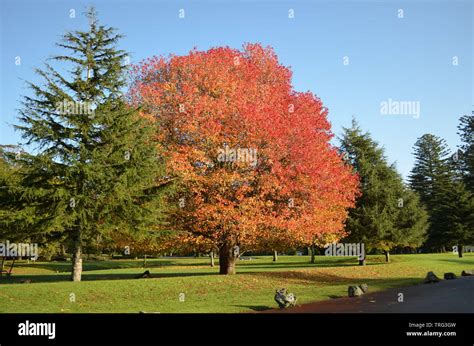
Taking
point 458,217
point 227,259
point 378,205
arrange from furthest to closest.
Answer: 1. point 458,217
2. point 378,205
3. point 227,259

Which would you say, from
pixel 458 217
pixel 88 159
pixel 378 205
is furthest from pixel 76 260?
pixel 458 217

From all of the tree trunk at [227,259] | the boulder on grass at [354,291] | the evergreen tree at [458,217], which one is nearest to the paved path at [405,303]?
the boulder on grass at [354,291]

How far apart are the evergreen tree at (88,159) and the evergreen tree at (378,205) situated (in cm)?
2315

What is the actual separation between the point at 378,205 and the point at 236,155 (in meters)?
21.6

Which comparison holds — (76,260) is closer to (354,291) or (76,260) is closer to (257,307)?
(257,307)

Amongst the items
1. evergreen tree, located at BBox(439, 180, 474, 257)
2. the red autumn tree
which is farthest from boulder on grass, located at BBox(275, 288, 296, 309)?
evergreen tree, located at BBox(439, 180, 474, 257)

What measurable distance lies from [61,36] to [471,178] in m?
75.3

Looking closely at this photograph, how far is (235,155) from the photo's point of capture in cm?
2447

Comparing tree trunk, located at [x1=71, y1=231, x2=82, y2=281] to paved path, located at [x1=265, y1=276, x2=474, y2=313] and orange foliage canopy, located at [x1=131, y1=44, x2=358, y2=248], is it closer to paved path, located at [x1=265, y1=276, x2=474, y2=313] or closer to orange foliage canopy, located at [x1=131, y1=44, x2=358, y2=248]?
orange foliage canopy, located at [x1=131, y1=44, x2=358, y2=248]

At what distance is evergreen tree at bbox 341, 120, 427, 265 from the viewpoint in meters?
40.2

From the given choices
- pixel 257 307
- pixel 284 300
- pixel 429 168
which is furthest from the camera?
pixel 429 168

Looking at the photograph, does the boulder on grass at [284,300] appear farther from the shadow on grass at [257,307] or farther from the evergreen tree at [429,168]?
the evergreen tree at [429,168]

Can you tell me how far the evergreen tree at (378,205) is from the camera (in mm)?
40219
